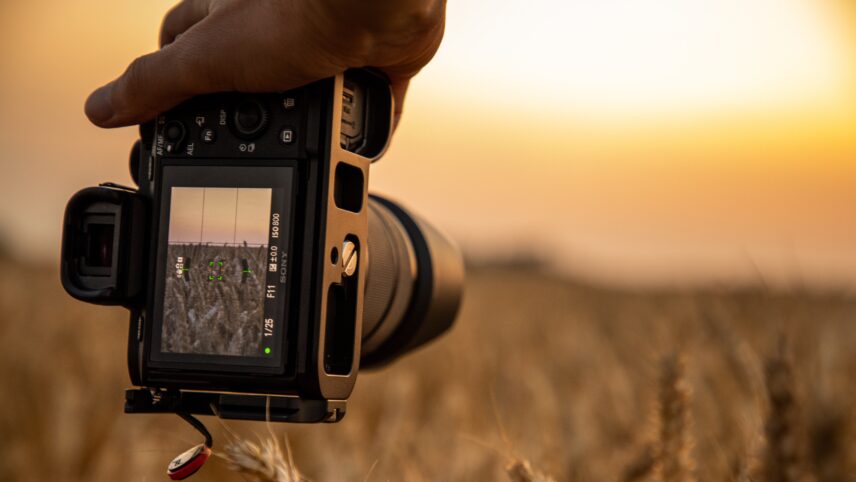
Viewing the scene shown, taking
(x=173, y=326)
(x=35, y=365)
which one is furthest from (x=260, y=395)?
(x=35, y=365)

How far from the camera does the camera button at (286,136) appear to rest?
112 centimetres

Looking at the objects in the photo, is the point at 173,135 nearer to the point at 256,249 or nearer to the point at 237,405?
the point at 256,249

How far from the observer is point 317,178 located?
1.10 metres

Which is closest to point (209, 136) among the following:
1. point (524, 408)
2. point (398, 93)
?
point (398, 93)

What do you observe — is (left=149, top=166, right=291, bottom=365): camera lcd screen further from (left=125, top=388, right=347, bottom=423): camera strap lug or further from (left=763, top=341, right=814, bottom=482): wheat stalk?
(left=763, top=341, right=814, bottom=482): wheat stalk

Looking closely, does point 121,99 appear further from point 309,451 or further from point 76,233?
point 309,451

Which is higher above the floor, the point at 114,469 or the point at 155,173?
the point at 155,173

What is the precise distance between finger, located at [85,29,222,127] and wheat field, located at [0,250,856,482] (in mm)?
400

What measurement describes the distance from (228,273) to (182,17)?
36cm

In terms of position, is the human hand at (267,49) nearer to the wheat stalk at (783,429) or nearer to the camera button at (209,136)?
the camera button at (209,136)

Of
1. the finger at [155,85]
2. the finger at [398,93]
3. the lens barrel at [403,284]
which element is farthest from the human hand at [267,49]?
the lens barrel at [403,284]

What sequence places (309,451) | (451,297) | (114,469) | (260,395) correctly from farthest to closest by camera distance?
(309,451)
(114,469)
(451,297)
(260,395)

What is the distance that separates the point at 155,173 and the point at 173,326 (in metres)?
0.19

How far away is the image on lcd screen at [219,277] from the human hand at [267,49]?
13 cm
